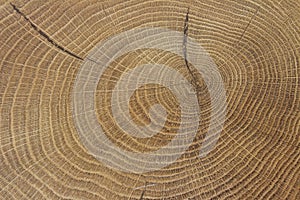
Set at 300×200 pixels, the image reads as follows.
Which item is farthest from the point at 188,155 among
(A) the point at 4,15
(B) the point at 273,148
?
(A) the point at 4,15

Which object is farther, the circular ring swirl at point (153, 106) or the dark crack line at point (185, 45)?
the dark crack line at point (185, 45)

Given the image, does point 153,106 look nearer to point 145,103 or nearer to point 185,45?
point 145,103

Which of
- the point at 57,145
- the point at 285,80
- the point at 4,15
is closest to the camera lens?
the point at 57,145

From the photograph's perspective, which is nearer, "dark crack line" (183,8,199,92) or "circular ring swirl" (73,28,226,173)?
"circular ring swirl" (73,28,226,173)

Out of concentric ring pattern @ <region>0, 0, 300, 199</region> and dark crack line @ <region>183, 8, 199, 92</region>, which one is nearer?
concentric ring pattern @ <region>0, 0, 300, 199</region>

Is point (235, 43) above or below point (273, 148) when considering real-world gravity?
above

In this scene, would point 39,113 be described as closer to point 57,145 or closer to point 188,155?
point 57,145

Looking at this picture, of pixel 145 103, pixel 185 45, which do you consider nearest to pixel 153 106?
pixel 145 103

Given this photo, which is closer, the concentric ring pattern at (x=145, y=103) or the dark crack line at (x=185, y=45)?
the concentric ring pattern at (x=145, y=103)
